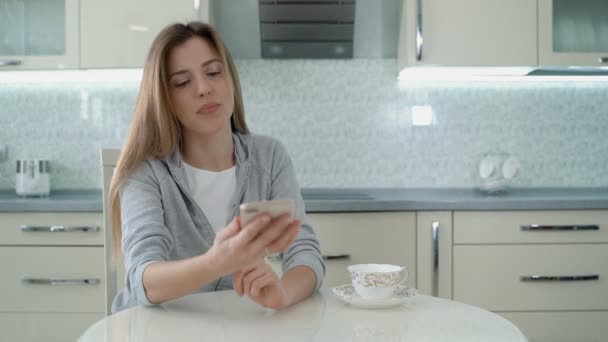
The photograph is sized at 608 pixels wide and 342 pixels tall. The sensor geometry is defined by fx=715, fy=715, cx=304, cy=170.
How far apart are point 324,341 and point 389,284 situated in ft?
0.99

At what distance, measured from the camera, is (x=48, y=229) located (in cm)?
287

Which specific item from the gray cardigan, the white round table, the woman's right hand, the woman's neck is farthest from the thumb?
the woman's neck

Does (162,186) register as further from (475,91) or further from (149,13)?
(475,91)

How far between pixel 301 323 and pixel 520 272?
6.06ft

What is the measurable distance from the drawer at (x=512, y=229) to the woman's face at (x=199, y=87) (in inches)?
56.8

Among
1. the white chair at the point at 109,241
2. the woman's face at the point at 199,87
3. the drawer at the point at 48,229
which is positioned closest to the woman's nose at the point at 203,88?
the woman's face at the point at 199,87

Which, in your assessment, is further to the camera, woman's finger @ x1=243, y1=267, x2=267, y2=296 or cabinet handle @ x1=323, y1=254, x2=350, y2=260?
cabinet handle @ x1=323, y1=254, x2=350, y2=260

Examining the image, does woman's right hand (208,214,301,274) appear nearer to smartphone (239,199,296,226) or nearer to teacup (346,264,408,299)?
smartphone (239,199,296,226)

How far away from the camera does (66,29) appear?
10.3ft

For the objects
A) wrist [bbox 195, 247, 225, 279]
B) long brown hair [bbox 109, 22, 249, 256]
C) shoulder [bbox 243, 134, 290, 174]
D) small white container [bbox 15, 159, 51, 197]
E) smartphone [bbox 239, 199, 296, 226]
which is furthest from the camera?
small white container [bbox 15, 159, 51, 197]

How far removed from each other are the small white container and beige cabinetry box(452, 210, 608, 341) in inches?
72.6

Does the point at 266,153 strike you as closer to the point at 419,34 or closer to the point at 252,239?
the point at 252,239

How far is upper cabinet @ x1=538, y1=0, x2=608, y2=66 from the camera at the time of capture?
3152mm

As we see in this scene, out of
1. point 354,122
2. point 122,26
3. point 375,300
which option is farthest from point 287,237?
point 354,122
